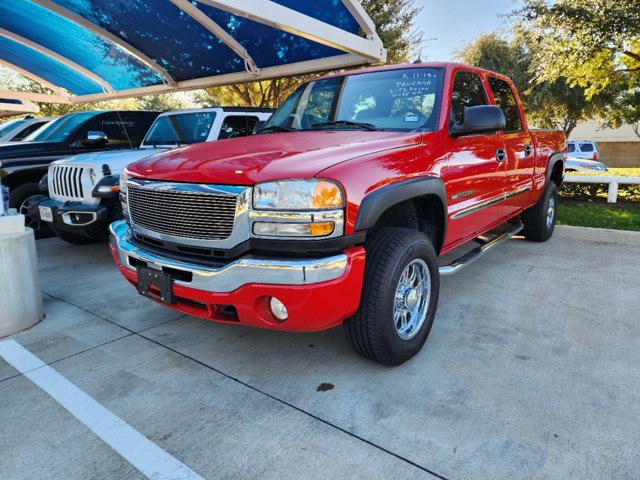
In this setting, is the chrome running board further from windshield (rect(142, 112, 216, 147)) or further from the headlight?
windshield (rect(142, 112, 216, 147))

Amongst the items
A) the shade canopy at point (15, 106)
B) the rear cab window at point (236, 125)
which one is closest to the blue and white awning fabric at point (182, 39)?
the rear cab window at point (236, 125)

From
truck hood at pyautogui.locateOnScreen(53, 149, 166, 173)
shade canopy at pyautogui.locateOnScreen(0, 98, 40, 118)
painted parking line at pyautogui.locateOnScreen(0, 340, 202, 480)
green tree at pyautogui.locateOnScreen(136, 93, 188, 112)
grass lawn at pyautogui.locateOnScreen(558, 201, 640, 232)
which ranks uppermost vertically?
green tree at pyautogui.locateOnScreen(136, 93, 188, 112)

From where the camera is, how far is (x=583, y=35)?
8695mm

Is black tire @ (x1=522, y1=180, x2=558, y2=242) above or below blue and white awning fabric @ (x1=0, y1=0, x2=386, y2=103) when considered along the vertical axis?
below

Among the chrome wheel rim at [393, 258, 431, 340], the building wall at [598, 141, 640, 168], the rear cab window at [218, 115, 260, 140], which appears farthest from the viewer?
the building wall at [598, 141, 640, 168]

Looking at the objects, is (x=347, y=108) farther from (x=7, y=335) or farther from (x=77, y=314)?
(x=7, y=335)

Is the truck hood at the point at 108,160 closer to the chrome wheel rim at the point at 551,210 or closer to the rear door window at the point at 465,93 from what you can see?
the rear door window at the point at 465,93

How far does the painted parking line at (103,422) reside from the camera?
2.01 meters

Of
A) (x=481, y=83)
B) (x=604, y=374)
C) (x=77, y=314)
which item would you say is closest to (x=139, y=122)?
(x=77, y=314)

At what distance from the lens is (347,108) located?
3.60m

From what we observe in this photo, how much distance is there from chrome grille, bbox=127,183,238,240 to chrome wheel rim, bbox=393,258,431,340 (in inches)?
44.6

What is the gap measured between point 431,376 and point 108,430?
182 cm

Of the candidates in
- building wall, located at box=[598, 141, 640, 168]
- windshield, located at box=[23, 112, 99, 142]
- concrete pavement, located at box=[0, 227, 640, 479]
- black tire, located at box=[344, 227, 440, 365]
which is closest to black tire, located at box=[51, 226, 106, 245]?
windshield, located at box=[23, 112, 99, 142]

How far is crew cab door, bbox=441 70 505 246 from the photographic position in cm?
332
